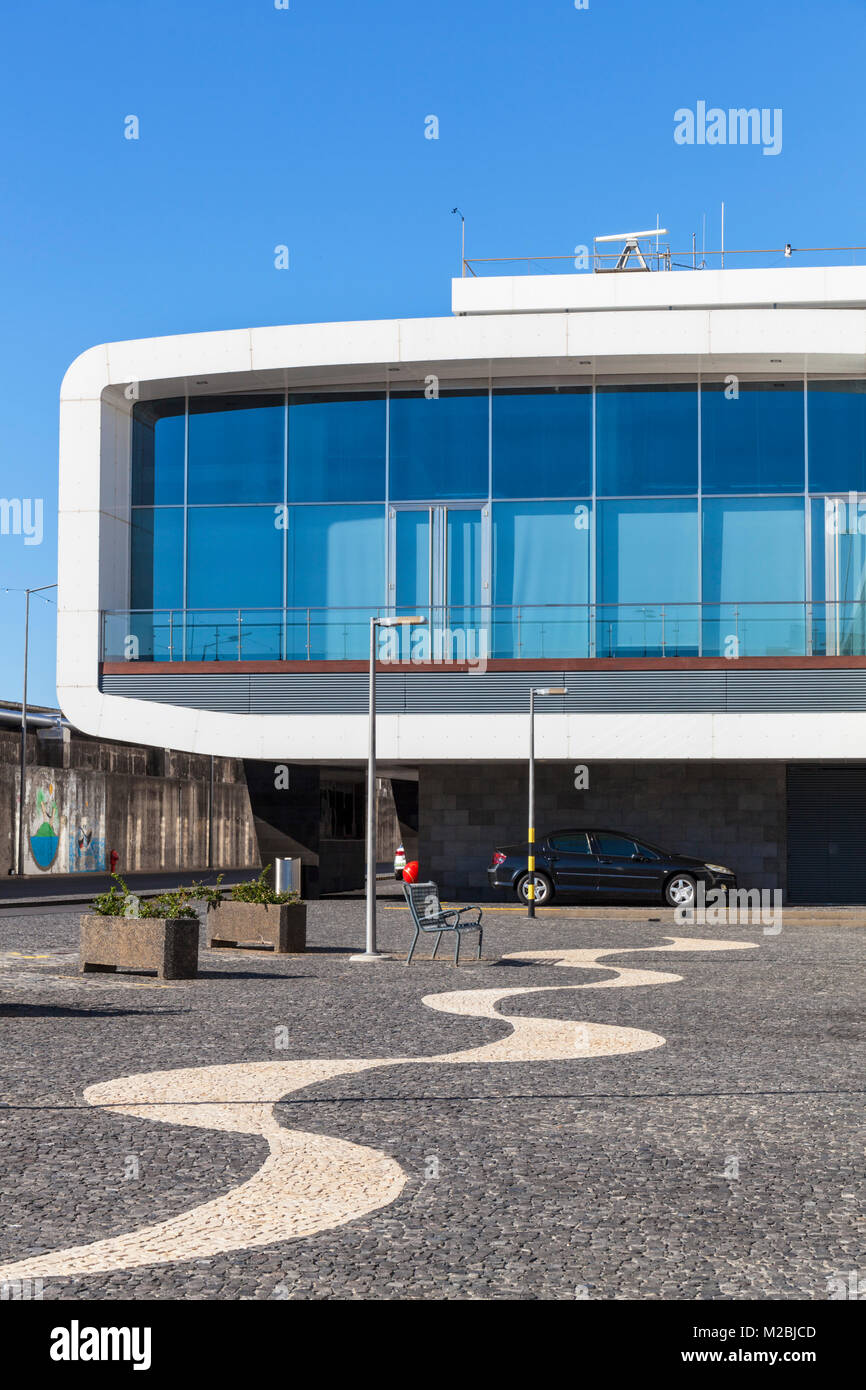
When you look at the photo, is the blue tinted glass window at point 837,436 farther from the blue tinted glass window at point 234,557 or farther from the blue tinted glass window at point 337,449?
the blue tinted glass window at point 234,557

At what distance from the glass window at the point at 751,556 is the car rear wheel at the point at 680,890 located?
513cm

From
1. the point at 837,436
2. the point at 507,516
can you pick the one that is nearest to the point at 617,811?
the point at 507,516

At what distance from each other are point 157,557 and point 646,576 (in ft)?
34.4

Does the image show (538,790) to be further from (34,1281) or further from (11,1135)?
(34,1281)

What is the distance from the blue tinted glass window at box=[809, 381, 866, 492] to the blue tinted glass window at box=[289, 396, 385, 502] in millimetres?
9056

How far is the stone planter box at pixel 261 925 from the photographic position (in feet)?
65.8

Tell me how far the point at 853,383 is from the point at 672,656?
708cm

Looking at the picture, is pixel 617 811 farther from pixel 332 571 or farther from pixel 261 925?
pixel 261 925

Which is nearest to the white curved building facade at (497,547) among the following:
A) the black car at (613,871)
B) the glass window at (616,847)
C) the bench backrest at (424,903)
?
the glass window at (616,847)

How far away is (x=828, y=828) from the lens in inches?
1337

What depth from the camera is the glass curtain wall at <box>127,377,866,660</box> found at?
3152 centimetres

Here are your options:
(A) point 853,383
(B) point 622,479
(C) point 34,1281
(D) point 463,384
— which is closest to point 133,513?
(D) point 463,384

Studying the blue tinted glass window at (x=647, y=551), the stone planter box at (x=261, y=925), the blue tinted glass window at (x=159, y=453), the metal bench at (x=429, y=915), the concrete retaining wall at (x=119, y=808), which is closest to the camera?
the metal bench at (x=429, y=915)
